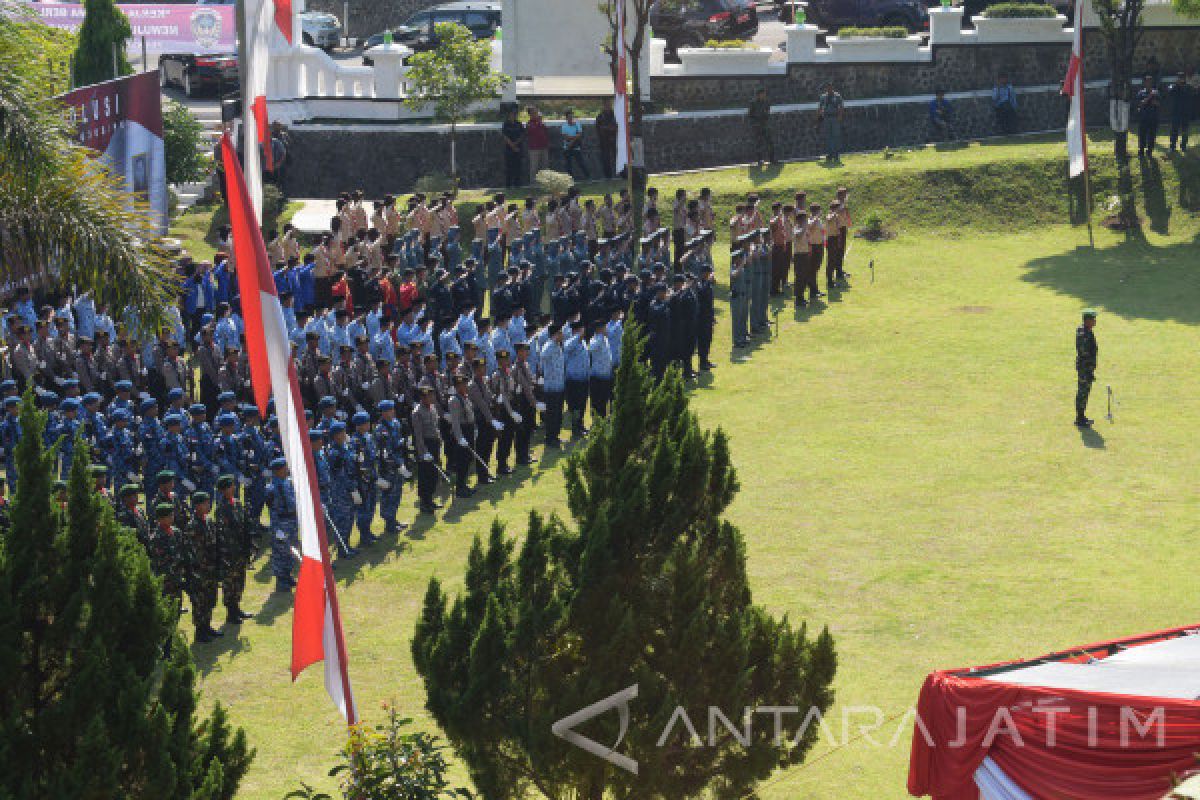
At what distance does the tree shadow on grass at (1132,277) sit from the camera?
21953mm

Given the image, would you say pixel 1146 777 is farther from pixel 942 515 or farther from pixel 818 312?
pixel 818 312

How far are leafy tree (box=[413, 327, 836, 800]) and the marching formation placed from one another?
2.03m

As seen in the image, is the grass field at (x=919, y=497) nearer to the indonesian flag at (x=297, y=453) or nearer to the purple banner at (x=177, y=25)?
the indonesian flag at (x=297, y=453)

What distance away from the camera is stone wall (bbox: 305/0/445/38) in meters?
41.1

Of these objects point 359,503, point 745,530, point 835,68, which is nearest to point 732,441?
point 745,530

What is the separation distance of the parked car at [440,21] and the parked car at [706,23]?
12.8 feet

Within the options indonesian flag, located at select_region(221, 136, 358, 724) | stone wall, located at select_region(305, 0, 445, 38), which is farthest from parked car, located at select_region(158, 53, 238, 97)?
indonesian flag, located at select_region(221, 136, 358, 724)

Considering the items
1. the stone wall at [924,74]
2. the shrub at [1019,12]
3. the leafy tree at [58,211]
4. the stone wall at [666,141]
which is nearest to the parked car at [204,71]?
the stone wall at [666,141]

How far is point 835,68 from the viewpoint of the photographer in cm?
3058

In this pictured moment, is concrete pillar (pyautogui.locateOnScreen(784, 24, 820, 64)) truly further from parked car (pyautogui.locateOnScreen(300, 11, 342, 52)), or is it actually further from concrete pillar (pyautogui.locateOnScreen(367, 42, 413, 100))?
parked car (pyautogui.locateOnScreen(300, 11, 342, 52))

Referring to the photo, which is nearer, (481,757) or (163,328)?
(481,757)

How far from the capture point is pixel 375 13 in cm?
4112

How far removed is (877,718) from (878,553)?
321 cm

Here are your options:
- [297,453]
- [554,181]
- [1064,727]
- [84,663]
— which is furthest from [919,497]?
[554,181]
